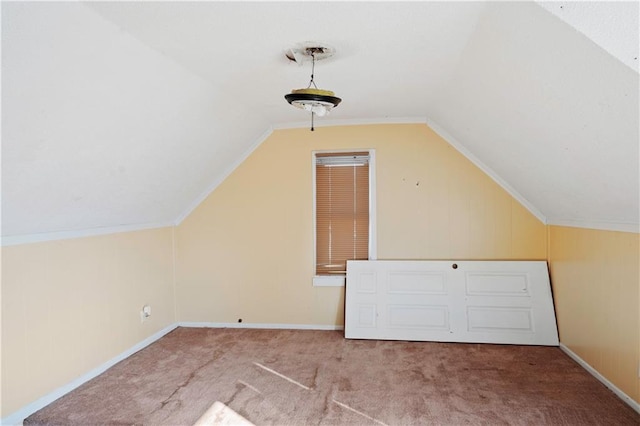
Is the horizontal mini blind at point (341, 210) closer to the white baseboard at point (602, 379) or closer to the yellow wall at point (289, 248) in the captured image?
the yellow wall at point (289, 248)

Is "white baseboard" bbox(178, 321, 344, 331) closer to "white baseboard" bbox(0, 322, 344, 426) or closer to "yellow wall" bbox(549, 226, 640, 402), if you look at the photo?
"white baseboard" bbox(0, 322, 344, 426)

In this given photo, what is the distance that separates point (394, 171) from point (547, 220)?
Result: 155 cm

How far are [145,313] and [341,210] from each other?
7.20 ft

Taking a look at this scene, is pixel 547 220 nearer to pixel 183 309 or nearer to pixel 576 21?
pixel 576 21

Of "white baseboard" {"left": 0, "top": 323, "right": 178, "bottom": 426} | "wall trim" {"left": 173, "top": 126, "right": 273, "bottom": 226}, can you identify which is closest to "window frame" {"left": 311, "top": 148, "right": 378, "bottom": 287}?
"wall trim" {"left": 173, "top": 126, "right": 273, "bottom": 226}

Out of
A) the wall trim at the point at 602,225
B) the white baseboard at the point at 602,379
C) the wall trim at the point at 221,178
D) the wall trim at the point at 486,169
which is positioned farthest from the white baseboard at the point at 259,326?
the wall trim at the point at 602,225

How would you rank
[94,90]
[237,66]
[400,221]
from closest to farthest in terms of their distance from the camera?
[94,90] → [237,66] → [400,221]

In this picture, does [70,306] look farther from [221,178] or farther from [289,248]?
[289,248]

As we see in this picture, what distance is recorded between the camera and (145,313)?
154 inches

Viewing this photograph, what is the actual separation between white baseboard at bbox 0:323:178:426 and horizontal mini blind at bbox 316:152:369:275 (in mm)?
1854

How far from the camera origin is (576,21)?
58.9 inches

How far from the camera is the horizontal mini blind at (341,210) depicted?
4.38 meters

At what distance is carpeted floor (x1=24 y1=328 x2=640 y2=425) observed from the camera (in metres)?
2.56

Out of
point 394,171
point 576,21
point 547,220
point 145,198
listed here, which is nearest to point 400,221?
point 394,171
